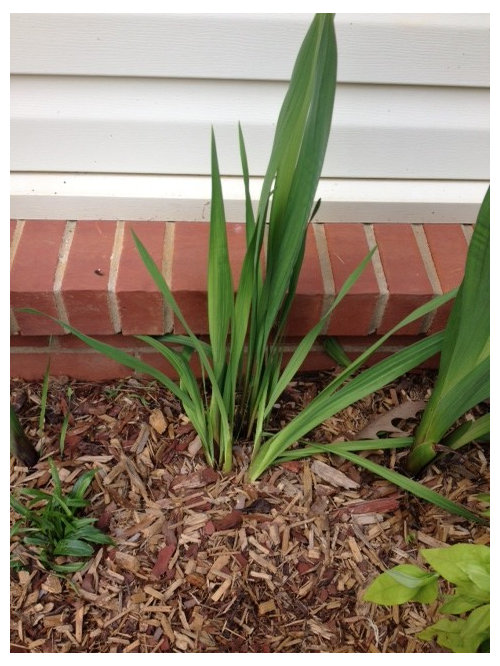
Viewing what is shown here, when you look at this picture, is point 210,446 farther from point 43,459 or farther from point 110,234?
point 110,234

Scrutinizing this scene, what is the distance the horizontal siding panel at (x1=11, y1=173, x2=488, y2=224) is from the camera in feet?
4.15

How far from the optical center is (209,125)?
47.1 inches

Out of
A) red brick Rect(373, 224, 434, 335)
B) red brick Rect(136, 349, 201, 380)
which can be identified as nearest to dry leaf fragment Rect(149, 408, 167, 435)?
red brick Rect(136, 349, 201, 380)

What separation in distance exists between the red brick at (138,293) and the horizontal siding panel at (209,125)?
0.16m

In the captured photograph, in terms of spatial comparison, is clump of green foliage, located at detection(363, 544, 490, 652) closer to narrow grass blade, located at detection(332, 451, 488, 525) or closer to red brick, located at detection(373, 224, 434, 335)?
narrow grass blade, located at detection(332, 451, 488, 525)

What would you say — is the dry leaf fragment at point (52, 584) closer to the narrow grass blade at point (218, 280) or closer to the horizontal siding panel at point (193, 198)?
the narrow grass blade at point (218, 280)

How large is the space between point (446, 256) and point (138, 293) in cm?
63

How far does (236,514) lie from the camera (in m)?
1.11

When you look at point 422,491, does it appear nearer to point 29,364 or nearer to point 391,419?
point 391,419

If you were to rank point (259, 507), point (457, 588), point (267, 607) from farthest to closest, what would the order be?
point (259, 507) < point (267, 607) < point (457, 588)

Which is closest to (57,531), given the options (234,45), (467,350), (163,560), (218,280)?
(163,560)
